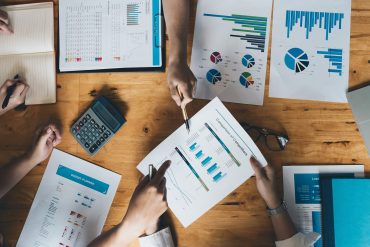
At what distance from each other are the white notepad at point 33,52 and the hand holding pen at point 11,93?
0.09ft

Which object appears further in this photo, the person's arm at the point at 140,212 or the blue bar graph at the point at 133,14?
the blue bar graph at the point at 133,14

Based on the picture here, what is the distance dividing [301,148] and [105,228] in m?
0.57

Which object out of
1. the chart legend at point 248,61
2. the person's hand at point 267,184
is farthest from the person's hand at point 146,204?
the chart legend at point 248,61

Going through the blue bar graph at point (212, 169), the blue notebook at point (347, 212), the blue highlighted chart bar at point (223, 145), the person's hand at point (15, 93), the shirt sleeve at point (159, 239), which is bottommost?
the shirt sleeve at point (159, 239)

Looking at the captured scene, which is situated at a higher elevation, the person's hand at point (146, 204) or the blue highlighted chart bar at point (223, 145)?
the blue highlighted chart bar at point (223, 145)

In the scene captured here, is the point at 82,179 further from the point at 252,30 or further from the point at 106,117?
the point at 252,30

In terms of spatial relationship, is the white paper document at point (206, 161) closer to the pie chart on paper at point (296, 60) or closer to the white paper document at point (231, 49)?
the white paper document at point (231, 49)

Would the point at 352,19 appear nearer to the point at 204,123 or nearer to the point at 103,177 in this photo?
the point at 204,123

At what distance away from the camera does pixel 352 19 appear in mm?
1021

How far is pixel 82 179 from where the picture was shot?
1.04 meters

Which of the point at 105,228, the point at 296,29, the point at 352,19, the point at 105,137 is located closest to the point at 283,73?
the point at 296,29

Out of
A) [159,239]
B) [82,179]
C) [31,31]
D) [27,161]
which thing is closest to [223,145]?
[159,239]

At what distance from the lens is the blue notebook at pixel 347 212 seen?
3.16 feet

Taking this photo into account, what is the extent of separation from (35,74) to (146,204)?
1.64 feet
